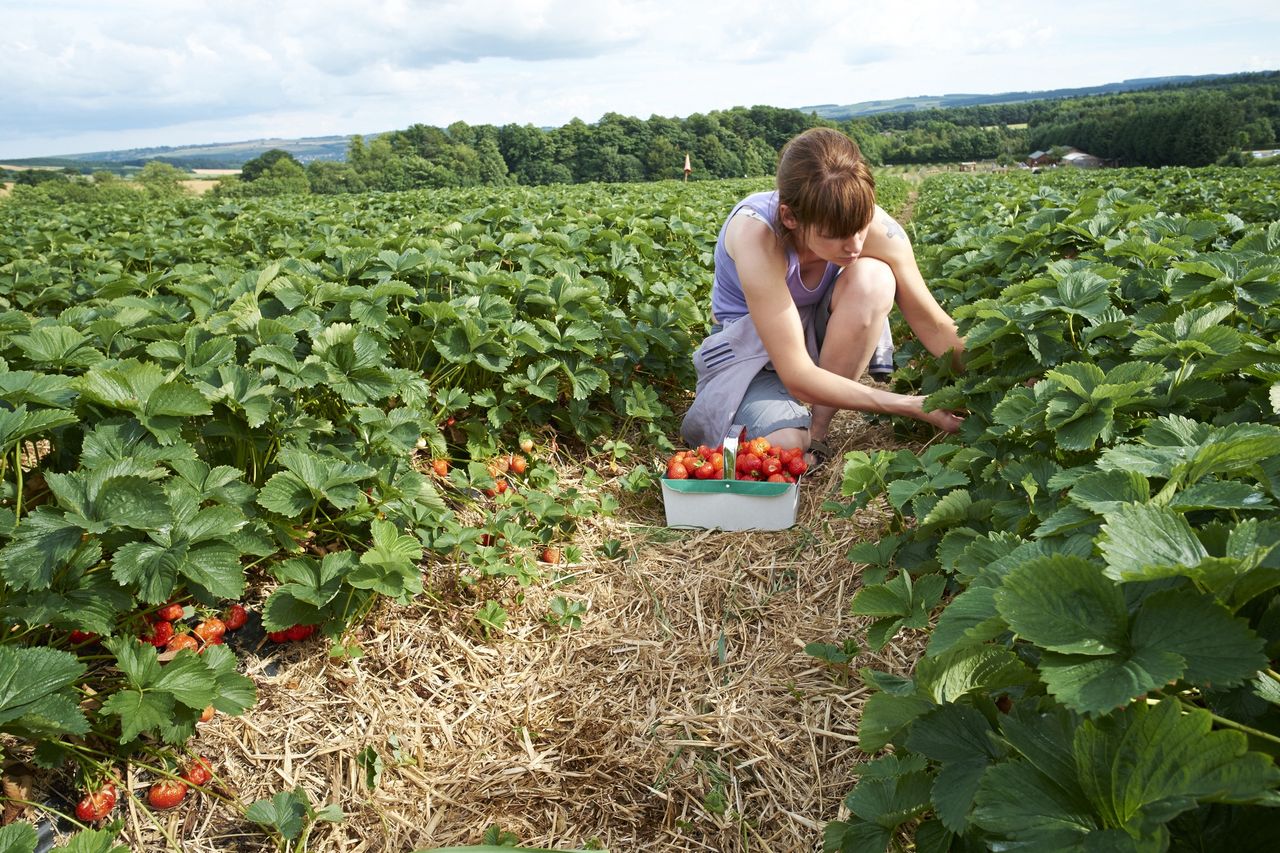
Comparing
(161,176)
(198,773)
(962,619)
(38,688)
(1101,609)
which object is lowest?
(198,773)

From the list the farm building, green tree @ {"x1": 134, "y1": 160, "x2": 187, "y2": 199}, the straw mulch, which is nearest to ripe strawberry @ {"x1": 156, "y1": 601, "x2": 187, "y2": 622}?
the straw mulch

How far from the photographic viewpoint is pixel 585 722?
89.4 inches

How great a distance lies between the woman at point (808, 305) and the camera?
2.85 metres

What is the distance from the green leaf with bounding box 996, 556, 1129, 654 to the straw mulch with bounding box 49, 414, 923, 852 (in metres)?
1.22

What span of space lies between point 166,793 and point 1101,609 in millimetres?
2080

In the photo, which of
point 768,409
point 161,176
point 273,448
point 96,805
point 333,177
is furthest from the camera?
point 161,176

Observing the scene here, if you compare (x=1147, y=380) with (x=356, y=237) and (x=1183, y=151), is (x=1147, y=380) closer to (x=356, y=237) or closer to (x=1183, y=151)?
(x=356, y=237)

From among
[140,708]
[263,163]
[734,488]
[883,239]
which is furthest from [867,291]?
[263,163]

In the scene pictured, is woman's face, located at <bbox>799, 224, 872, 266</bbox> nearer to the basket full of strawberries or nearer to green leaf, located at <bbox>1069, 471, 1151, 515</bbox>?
the basket full of strawberries

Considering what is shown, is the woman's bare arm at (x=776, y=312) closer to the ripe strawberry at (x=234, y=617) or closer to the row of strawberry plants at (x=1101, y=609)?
the row of strawberry plants at (x=1101, y=609)

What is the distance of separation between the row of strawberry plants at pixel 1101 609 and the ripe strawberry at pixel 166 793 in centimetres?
161

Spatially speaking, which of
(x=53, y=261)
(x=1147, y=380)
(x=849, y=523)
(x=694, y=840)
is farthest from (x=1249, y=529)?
(x=53, y=261)

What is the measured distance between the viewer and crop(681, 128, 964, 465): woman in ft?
9.34

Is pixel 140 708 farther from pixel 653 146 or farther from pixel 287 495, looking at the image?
pixel 653 146
